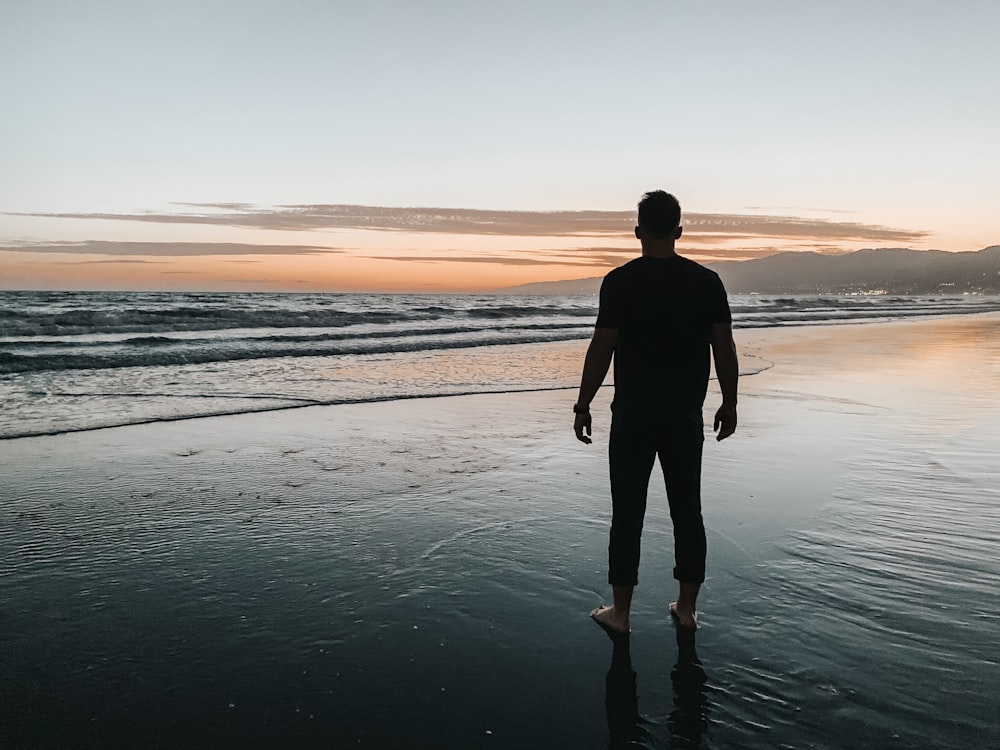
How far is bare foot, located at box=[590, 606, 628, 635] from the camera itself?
3528 millimetres

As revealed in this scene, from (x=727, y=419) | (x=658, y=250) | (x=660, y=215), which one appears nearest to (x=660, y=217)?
(x=660, y=215)

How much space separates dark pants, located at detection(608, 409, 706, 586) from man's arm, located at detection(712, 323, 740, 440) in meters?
0.21

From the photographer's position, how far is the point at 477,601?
3.87 m

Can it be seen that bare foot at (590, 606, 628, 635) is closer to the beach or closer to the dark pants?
the beach

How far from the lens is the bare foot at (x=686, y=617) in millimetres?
3549

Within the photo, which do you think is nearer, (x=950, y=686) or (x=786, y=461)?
(x=950, y=686)

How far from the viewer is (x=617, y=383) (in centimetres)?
351

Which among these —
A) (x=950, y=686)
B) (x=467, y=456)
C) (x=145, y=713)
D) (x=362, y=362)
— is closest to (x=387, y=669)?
(x=145, y=713)

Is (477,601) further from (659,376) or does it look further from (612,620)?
(659,376)

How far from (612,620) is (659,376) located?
1228mm

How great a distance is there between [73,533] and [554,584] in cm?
335

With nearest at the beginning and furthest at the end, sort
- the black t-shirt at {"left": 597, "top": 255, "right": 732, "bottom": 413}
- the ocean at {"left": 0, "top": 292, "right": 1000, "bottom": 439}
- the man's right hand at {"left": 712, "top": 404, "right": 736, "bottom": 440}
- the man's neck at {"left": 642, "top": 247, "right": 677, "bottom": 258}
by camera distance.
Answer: the black t-shirt at {"left": 597, "top": 255, "right": 732, "bottom": 413}, the man's neck at {"left": 642, "top": 247, "right": 677, "bottom": 258}, the man's right hand at {"left": 712, "top": 404, "right": 736, "bottom": 440}, the ocean at {"left": 0, "top": 292, "right": 1000, "bottom": 439}

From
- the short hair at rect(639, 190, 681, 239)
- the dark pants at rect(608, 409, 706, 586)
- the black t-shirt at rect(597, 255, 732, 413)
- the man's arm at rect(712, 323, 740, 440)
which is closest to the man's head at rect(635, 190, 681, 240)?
the short hair at rect(639, 190, 681, 239)

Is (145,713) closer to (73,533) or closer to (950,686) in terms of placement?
(73,533)
